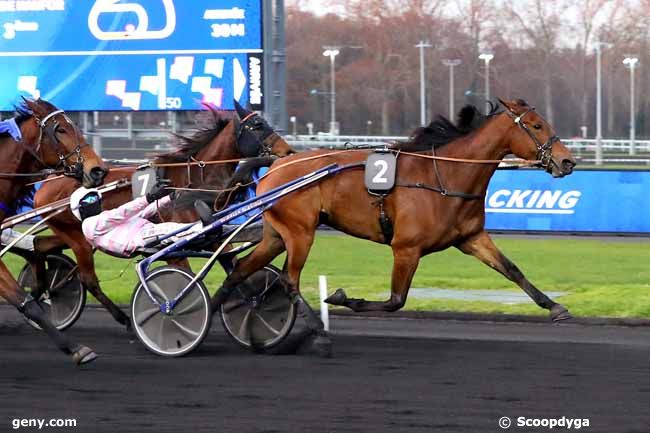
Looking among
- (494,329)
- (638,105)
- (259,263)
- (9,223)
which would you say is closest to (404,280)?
(259,263)

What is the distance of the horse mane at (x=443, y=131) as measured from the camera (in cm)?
833

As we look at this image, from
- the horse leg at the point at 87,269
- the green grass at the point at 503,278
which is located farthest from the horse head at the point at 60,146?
the green grass at the point at 503,278

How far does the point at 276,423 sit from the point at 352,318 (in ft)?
14.6

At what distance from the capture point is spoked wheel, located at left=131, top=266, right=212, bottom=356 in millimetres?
7902

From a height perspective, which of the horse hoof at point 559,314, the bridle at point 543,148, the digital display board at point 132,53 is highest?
A: the digital display board at point 132,53

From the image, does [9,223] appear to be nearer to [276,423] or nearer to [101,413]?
[101,413]

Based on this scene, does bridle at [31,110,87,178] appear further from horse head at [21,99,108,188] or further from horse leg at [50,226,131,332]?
horse leg at [50,226,131,332]

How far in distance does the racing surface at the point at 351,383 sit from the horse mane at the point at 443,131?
4.64 ft

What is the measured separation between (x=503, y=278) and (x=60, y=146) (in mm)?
6390

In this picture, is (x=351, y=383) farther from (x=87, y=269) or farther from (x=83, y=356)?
(x=87, y=269)

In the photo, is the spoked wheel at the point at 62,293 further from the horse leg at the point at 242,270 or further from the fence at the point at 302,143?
the fence at the point at 302,143

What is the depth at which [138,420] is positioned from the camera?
5824 mm

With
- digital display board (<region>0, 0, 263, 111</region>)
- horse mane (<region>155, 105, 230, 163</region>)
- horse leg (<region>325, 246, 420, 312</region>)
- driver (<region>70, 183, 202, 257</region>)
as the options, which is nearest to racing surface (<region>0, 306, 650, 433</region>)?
horse leg (<region>325, 246, 420, 312</region>)

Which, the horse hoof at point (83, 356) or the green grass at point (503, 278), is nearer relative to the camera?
the horse hoof at point (83, 356)
